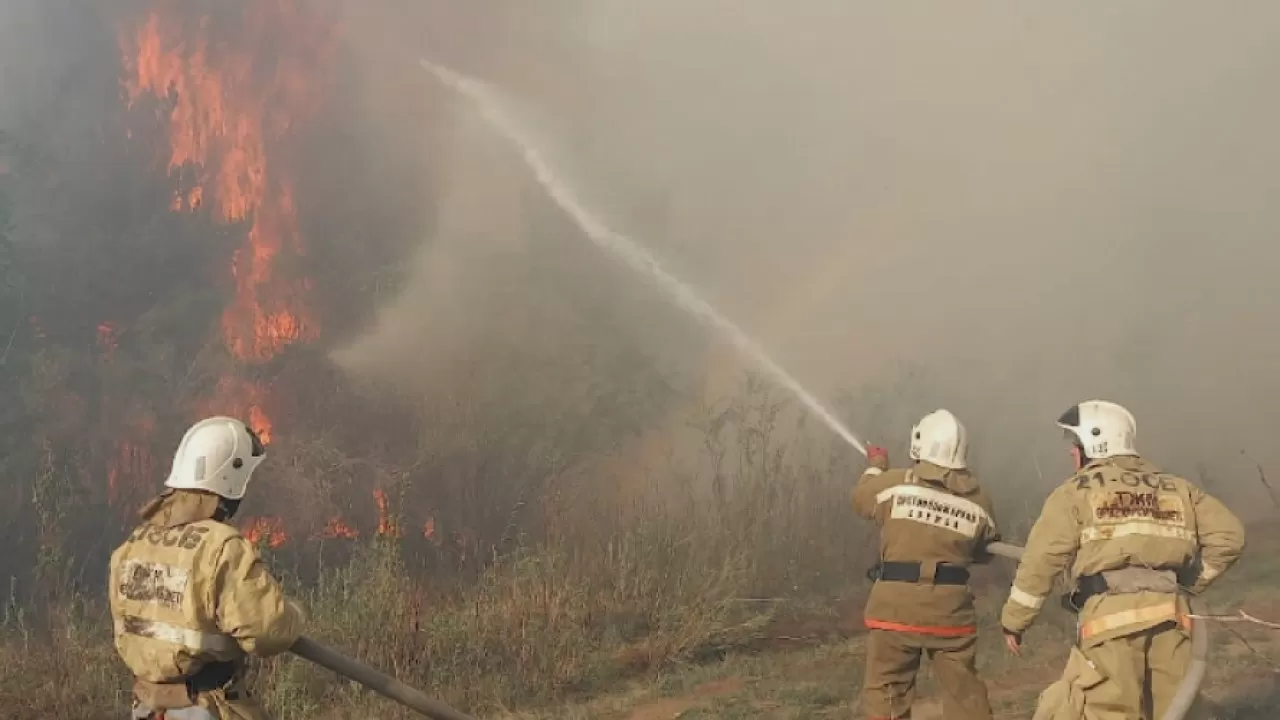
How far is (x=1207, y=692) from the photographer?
6211mm

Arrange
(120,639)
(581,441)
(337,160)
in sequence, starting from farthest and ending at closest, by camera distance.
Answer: (337,160)
(581,441)
(120,639)

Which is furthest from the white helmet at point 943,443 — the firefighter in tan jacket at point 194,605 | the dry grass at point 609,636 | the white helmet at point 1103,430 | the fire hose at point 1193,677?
the firefighter in tan jacket at point 194,605

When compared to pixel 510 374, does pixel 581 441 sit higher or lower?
lower

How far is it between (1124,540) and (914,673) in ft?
5.36

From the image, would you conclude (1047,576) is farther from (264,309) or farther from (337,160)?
(337,160)

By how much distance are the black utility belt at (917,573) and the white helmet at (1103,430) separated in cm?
99

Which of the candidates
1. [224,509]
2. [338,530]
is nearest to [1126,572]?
[224,509]

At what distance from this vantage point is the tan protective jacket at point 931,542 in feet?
16.3

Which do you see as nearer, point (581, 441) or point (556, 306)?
point (581, 441)

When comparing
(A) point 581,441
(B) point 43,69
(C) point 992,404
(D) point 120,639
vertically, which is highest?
(B) point 43,69

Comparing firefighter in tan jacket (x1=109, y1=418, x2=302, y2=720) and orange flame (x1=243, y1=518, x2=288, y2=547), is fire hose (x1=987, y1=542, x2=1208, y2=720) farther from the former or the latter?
orange flame (x1=243, y1=518, x2=288, y2=547)

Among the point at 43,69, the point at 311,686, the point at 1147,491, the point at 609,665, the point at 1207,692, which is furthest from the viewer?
the point at 43,69

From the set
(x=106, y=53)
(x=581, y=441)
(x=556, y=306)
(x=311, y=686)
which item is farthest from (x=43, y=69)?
(x=311, y=686)

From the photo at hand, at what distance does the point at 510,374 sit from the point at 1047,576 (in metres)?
11.2
